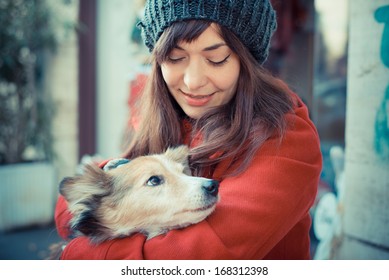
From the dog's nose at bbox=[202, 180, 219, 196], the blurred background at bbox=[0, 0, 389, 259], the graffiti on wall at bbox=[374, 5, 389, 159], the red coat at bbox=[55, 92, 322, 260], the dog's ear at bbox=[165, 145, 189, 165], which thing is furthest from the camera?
the blurred background at bbox=[0, 0, 389, 259]

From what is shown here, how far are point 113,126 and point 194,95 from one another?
2.76 metres

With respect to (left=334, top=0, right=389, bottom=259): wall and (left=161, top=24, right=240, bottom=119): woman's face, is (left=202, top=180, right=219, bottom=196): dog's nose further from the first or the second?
(left=334, top=0, right=389, bottom=259): wall

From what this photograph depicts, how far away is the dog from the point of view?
1.28m

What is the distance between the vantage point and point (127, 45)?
3.79m

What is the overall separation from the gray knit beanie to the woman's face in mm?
53

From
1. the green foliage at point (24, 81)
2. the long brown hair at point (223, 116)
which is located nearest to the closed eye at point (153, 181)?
the long brown hair at point (223, 116)

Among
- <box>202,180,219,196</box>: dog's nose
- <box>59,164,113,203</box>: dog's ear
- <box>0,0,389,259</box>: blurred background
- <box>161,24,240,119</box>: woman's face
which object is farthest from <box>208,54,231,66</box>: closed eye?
<box>0,0,389,259</box>: blurred background

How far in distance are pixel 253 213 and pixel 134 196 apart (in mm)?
476

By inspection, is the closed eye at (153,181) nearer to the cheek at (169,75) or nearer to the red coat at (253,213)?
the red coat at (253,213)

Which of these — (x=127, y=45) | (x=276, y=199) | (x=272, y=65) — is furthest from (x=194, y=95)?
(x=127, y=45)

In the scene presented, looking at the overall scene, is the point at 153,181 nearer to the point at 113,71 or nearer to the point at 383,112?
the point at 383,112

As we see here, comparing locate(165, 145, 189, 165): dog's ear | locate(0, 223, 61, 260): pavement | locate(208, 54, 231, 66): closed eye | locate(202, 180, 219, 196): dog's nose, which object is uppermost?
locate(208, 54, 231, 66): closed eye

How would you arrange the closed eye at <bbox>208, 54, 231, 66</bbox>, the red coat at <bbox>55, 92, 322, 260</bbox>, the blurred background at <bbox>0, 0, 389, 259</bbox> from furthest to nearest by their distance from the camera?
the blurred background at <bbox>0, 0, 389, 259</bbox> < the closed eye at <bbox>208, 54, 231, 66</bbox> < the red coat at <bbox>55, 92, 322, 260</bbox>

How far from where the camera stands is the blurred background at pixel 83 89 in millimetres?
2926
